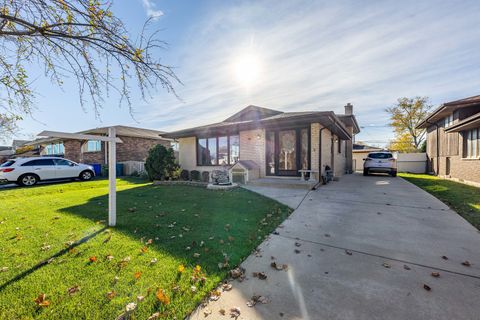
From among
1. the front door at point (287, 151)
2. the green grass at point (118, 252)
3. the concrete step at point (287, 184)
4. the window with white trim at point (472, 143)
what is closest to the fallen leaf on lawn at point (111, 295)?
the green grass at point (118, 252)

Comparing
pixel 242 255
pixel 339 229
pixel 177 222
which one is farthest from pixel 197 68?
pixel 339 229

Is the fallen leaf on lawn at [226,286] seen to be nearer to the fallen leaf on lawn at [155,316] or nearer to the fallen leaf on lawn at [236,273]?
the fallen leaf on lawn at [236,273]

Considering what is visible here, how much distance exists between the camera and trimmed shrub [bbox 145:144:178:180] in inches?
413

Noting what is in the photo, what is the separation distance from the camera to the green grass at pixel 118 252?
185 centimetres

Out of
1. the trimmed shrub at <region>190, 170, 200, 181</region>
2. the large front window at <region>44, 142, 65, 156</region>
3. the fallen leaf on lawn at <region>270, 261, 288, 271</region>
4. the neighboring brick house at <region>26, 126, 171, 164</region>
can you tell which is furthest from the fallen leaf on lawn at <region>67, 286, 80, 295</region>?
the large front window at <region>44, 142, 65, 156</region>

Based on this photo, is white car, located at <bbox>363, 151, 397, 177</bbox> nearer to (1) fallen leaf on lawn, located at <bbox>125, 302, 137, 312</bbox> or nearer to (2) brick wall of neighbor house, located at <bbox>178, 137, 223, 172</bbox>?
(2) brick wall of neighbor house, located at <bbox>178, 137, 223, 172</bbox>

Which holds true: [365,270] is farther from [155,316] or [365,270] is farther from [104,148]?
[104,148]

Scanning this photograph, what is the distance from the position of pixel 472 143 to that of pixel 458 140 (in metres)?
1.33

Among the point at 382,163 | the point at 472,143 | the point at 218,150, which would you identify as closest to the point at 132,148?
the point at 218,150

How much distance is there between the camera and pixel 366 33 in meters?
5.96

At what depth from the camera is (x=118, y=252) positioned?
2799 millimetres

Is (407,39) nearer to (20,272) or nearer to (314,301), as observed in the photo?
(314,301)

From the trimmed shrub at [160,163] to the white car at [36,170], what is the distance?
465 centimetres

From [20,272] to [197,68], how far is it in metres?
5.06
